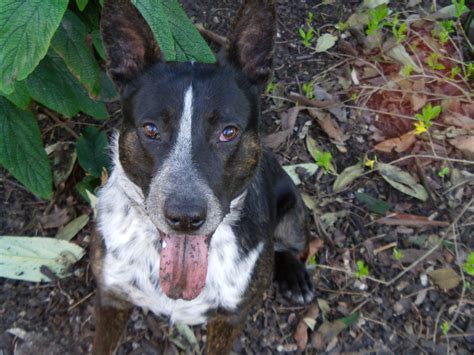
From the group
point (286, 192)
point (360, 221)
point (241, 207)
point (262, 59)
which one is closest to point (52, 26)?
point (262, 59)

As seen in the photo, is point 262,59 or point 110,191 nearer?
point 262,59

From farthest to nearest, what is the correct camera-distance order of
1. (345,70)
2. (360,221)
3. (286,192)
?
1. (345,70)
2. (360,221)
3. (286,192)

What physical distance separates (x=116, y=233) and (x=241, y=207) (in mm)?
743

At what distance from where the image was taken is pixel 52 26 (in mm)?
2717

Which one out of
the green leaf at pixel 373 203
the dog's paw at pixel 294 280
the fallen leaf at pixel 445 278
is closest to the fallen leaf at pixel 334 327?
the dog's paw at pixel 294 280

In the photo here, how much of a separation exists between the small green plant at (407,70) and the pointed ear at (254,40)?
2374 mm

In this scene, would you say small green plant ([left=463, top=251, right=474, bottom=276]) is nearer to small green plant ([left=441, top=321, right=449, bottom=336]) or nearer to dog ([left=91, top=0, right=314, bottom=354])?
small green plant ([left=441, top=321, right=449, bottom=336])

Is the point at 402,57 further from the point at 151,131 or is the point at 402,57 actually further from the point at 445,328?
the point at 151,131

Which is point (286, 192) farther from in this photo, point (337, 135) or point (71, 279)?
point (71, 279)

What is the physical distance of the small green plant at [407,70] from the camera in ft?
17.0

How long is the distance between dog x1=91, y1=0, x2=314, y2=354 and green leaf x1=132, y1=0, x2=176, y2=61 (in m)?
0.09

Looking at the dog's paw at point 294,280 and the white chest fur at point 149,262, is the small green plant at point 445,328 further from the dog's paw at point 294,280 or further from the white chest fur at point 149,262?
the white chest fur at point 149,262

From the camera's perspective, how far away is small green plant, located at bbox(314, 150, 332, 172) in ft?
15.5

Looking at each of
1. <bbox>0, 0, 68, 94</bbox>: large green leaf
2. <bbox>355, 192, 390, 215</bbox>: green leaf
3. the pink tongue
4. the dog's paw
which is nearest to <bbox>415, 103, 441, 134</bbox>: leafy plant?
<bbox>355, 192, 390, 215</bbox>: green leaf
